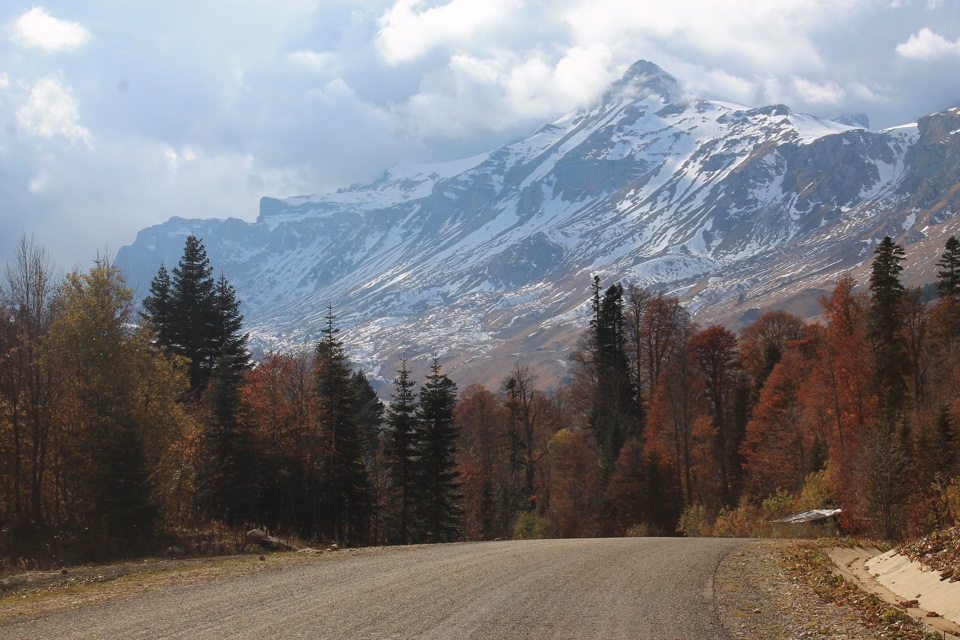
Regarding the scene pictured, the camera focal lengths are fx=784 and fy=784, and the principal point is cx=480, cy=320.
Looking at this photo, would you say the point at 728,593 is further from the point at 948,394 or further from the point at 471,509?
the point at 471,509

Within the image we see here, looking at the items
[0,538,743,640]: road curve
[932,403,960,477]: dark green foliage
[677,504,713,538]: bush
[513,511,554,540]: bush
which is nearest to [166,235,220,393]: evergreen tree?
[513,511,554,540]: bush

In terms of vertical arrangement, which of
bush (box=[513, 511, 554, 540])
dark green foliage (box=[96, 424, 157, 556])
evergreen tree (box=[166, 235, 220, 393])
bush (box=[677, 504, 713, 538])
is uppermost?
evergreen tree (box=[166, 235, 220, 393])

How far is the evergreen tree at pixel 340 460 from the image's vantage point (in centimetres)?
4250

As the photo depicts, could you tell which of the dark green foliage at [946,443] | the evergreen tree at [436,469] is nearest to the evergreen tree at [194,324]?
the evergreen tree at [436,469]

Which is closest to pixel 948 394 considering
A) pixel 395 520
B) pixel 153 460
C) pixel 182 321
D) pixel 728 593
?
pixel 395 520

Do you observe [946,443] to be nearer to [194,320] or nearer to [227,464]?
[227,464]

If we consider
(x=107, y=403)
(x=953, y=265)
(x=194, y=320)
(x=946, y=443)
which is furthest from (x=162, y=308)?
(x=953, y=265)

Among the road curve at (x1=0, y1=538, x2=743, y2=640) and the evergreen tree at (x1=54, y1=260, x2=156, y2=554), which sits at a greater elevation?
the evergreen tree at (x1=54, y1=260, x2=156, y2=554)

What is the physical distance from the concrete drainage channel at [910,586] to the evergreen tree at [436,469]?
2707cm

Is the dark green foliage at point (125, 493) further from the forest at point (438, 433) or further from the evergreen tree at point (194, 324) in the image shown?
the evergreen tree at point (194, 324)

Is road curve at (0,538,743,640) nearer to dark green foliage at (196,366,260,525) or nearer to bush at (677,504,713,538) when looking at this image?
dark green foliage at (196,366,260,525)

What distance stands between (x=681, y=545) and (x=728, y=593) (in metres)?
9.03

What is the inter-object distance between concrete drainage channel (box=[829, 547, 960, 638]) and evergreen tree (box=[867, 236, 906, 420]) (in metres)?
30.8

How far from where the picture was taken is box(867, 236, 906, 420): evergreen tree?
47.5m
